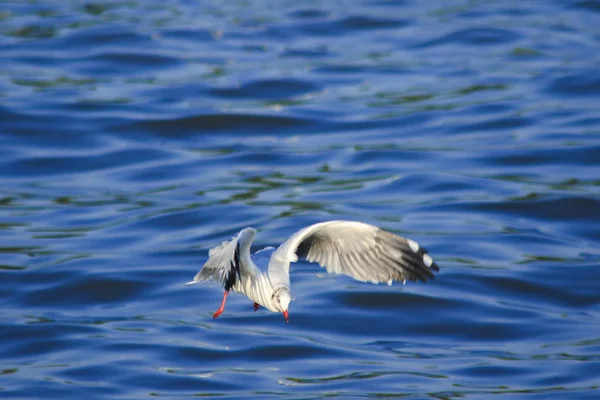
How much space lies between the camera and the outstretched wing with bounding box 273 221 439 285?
723 cm

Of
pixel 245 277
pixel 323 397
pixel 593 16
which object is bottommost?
pixel 323 397

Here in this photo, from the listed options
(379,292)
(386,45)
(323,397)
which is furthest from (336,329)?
(386,45)

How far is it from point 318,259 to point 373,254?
0.48 meters

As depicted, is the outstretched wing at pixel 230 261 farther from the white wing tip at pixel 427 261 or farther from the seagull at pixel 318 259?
the white wing tip at pixel 427 261

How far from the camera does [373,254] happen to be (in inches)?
291

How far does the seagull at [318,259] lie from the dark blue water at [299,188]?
4.30ft

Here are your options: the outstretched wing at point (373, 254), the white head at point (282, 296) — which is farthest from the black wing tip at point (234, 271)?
the outstretched wing at point (373, 254)

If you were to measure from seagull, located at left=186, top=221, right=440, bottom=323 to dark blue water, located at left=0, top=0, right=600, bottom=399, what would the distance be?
51.6 inches

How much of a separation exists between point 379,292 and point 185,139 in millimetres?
5832

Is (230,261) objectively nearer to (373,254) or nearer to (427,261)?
(373,254)

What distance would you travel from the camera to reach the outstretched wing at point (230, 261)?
668 cm

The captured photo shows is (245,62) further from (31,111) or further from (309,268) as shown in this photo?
(309,268)

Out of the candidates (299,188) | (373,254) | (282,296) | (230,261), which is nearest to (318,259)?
(373,254)

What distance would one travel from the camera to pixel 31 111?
16.3 m
